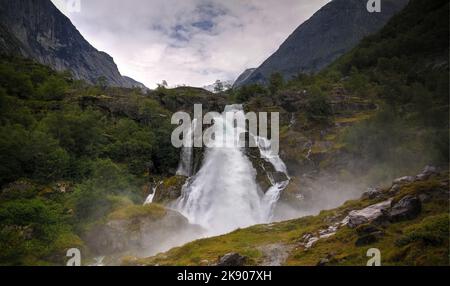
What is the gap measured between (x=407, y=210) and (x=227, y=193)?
2738 cm

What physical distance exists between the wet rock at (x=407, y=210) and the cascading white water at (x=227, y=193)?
2069 centimetres

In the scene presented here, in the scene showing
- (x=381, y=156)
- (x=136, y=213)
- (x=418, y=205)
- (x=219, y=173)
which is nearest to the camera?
(x=418, y=205)

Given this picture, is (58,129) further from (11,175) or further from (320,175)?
(320,175)

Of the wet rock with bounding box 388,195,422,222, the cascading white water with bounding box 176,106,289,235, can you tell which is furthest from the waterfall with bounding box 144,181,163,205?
the wet rock with bounding box 388,195,422,222

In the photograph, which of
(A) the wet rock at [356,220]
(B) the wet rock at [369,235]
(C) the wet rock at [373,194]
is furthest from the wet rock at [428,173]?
(B) the wet rock at [369,235]

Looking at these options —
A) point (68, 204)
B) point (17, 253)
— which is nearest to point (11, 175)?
point (68, 204)

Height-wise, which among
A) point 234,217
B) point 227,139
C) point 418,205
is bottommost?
point 234,217

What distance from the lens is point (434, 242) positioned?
62.3ft

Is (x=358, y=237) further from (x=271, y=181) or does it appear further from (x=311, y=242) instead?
(x=271, y=181)

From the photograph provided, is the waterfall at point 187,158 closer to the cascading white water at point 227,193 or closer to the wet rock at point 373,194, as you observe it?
the cascading white water at point 227,193

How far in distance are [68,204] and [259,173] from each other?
26.5 m

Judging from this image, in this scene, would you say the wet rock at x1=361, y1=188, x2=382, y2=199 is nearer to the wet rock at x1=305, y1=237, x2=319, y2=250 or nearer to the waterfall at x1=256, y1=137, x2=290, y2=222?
the wet rock at x1=305, y1=237, x2=319, y2=250

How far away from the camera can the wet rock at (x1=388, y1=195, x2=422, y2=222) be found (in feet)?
78.0

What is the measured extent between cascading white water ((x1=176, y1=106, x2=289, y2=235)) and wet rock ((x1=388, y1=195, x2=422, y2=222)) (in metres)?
20.7
